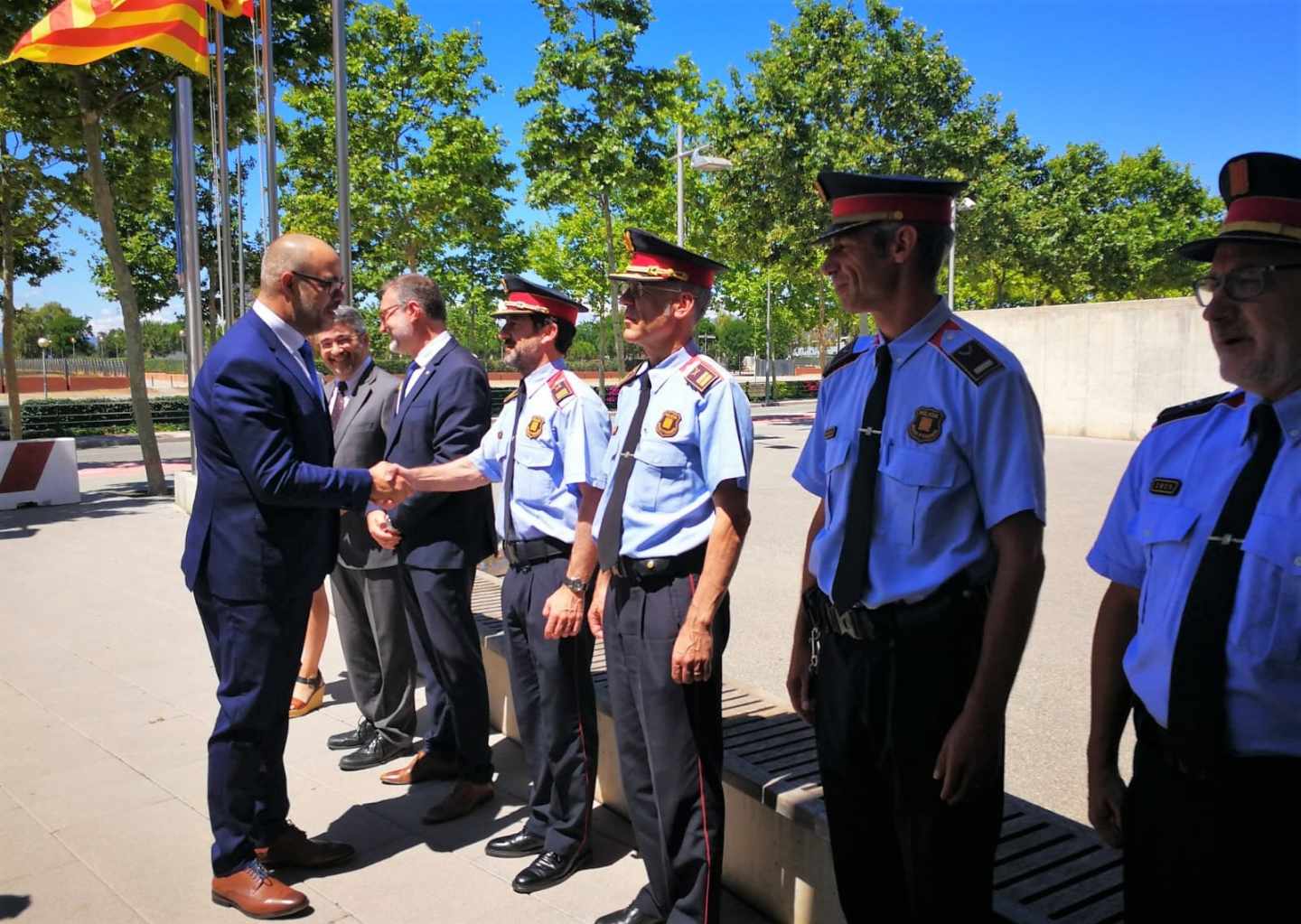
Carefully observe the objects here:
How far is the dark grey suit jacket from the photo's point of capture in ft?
14.8

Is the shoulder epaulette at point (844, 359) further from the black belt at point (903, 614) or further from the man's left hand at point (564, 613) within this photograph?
the man's left hand at point (564, 613)

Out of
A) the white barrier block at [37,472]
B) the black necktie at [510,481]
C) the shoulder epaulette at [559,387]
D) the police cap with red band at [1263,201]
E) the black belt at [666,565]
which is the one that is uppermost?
the police cap with red band at [1263,201]

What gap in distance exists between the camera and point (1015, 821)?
3062 millimetres

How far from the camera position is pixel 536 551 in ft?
12.0

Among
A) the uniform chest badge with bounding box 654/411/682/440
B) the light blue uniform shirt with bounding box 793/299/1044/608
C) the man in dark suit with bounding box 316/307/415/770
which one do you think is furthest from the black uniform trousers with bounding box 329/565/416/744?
the light blue uniform shirt with bounding box 793/299/1044/608

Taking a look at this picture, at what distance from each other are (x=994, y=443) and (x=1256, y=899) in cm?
97

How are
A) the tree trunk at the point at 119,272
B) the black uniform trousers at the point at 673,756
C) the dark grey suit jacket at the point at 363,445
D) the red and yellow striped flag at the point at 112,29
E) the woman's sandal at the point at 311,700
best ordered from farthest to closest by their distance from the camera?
the tree trunk at the point at 119,272, the red and yellow striped flag at the point at 112,29, the woman's sandal at the point at 311,700, the dark grey suit jacket at the point at 363,445, the black uniform trousers at the point at 673,756

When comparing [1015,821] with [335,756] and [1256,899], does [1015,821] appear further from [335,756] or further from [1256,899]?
[335,756]

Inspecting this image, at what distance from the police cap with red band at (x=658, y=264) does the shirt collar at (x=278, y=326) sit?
1.24 metres

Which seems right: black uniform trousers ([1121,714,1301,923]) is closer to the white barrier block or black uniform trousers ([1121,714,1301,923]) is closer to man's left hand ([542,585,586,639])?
man's left hand ([542,585,586,639])

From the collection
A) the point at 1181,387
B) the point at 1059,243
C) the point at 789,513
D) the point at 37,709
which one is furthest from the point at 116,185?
Result: the point at 1059,243

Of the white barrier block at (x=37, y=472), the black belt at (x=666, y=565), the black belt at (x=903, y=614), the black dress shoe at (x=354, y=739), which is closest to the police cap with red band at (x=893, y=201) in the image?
the black belt at (x=903, y=614)

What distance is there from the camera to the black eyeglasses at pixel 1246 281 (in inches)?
70.8

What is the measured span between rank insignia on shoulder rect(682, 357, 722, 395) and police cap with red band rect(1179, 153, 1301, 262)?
145cm
